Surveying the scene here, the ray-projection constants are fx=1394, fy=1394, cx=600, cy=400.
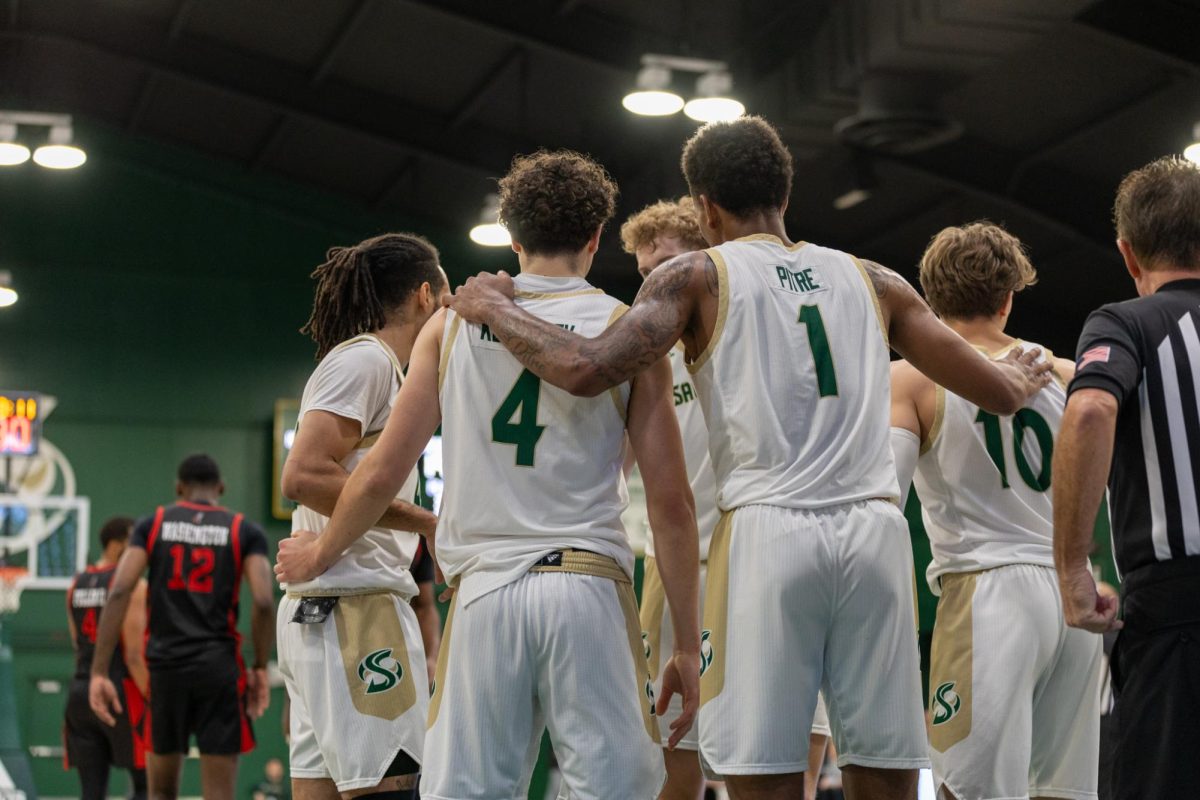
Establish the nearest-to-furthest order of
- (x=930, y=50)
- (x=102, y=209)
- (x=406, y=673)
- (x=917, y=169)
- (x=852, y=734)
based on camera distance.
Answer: (x=852, y=734), (x=406, y=673), (x=930, y=50), (x=917, y=169), (x=102, y=209)

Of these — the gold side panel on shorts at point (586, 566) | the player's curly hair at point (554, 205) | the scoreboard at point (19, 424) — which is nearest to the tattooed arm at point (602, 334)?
the player's curly hair at point (554, 205)

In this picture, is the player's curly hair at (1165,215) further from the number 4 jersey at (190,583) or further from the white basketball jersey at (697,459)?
the number 4 jersey at (190,583)

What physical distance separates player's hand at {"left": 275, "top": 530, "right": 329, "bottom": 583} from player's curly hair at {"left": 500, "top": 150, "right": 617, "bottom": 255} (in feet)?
3.78

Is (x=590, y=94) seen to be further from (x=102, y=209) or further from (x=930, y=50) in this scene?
(x=102, y=209)

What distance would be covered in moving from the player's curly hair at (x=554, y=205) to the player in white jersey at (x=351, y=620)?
0.89 m

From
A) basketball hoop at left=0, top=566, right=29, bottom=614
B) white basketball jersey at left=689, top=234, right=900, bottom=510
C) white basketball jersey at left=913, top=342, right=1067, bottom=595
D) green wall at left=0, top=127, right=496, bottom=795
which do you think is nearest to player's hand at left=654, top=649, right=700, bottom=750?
white basketball jersey at left=689, top=234, right=900, bottom=510

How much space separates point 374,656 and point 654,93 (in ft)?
26.4

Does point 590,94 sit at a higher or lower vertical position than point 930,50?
higher

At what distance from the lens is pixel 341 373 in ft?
14.4

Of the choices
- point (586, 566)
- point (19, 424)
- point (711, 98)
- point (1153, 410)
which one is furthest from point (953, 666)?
point (19, 424)

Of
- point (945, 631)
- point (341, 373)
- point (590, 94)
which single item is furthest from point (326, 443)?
point (590, 94)

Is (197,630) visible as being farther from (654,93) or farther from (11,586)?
(11,586)

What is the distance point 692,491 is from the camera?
4.55 m

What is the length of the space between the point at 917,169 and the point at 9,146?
9.34 meters
